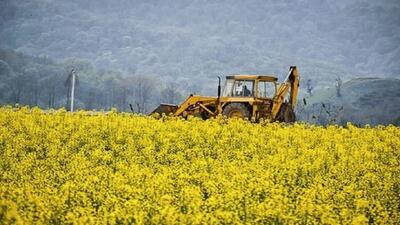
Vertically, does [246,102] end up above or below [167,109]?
above

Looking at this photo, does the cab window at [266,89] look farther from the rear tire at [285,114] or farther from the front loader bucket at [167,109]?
the front loader bucket at [167,109]

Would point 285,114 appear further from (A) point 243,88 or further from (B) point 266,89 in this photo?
(A) point 243,88

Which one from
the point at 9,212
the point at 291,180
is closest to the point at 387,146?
the point at 291,180

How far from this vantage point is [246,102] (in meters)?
27.2

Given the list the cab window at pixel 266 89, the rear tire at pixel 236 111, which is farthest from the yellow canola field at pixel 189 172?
the cab window at pixel 266 89

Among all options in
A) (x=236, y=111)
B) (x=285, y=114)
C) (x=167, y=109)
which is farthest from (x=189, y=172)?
(x=167, y=109)

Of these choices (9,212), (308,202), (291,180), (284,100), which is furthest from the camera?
(284,100)

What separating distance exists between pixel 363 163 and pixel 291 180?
3055 mm

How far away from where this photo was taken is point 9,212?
8484 mm

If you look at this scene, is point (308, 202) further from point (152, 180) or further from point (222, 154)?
point (222, 154)

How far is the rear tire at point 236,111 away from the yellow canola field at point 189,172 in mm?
3628

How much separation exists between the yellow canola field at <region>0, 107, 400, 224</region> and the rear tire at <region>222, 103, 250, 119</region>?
143 inches

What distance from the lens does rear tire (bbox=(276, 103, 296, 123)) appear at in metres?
27.6

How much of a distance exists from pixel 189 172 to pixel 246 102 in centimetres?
1306
